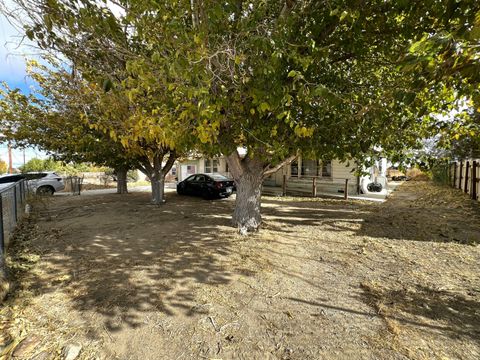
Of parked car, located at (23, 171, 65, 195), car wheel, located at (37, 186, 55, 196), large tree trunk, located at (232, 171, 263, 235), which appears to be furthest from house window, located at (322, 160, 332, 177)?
parked car, located at (23, 171, 65, 195)

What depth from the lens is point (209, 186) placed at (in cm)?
1418

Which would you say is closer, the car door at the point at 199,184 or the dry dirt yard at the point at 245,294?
the dry dirt yard at the point at 245,294

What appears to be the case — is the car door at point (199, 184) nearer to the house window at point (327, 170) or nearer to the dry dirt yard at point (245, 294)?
the house window at point (327, 170)

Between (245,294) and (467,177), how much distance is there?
1318 cm

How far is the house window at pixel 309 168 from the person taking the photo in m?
17.0

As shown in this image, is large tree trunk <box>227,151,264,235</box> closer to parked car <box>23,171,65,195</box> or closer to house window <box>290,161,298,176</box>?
house window <box>290,161,298,176</box>

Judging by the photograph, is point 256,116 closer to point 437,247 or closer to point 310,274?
point 310,274

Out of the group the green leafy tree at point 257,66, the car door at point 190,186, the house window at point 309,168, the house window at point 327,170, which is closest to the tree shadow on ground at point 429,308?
the green leafy tree at point 257,66

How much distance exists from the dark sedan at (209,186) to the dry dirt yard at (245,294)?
23.8ft

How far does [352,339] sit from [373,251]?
300cm

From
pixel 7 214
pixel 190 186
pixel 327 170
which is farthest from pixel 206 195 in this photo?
pixel 7 214

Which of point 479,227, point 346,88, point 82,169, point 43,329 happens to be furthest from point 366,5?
point 82,169

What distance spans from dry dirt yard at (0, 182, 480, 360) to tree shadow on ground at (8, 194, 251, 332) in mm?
24

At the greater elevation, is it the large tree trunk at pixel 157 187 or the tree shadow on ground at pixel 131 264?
the large tree trunk at pixel 157 187
